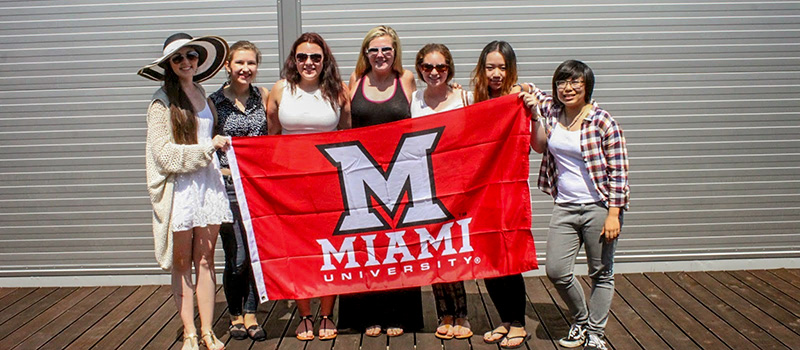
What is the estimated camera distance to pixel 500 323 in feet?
15.3

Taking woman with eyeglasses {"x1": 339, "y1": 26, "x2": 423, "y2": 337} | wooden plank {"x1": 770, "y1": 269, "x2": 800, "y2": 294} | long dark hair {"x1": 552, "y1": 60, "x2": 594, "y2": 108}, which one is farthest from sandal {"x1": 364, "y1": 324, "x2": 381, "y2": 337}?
wooden plank {"x1": 770, "y1": 269, "x2": 800, "y2": 294}

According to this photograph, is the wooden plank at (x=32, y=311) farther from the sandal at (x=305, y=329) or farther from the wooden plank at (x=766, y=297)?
the wooden plank at (x=766, y=297)

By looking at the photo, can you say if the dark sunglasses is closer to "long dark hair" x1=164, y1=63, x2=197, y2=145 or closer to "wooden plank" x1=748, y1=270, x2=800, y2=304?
"long dark hair" x1=164, y1=63, x2=197, y2=145

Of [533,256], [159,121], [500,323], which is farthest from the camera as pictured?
[500,323]

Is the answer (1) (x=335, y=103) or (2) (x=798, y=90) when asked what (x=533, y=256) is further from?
(2) (x=798, y=90)

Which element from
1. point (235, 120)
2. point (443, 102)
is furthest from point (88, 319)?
point (443, 102)

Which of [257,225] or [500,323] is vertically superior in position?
[257,225]

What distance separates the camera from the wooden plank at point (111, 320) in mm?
4508

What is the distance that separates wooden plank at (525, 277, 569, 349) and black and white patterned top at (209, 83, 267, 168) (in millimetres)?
2069

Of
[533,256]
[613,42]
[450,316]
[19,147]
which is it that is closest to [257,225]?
[450,316]

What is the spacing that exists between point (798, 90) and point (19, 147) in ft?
20.0

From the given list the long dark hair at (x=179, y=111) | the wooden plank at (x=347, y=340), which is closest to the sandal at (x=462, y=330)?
the wooden plank at (x=347, y=340)

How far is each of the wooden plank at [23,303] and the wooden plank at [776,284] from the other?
522cm

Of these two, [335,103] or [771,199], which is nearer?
[335,103]
